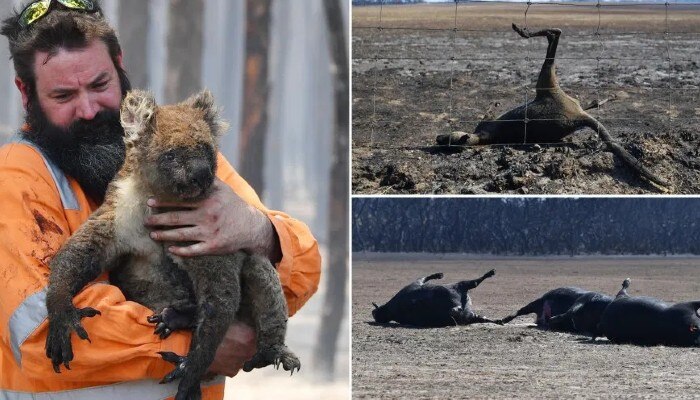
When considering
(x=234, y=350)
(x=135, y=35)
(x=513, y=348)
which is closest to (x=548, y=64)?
(x=513, y=348)

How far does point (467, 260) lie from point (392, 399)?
148 centimetres

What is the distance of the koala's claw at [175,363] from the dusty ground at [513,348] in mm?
3814

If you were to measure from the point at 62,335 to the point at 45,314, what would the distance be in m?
0.10

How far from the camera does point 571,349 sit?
24.7 ft

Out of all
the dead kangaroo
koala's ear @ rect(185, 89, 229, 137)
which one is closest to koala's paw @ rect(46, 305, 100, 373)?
koala's ear @ rect(185, 89, 229, 137)

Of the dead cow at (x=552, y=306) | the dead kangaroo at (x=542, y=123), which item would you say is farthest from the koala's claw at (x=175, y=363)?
the dead cow at (x=552, y=306)

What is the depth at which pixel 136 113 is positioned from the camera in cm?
308

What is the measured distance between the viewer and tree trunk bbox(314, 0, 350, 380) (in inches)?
249

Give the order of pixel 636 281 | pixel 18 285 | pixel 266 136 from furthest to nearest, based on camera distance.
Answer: pixel 636 281 → pixel 266 136 → pixel 18 285

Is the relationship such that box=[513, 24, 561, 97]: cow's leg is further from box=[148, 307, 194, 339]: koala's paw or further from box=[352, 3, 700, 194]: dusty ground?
box=[148, 307, 194, 339]: koala's paw

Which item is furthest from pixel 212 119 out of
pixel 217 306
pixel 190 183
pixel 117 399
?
pixel 117 399

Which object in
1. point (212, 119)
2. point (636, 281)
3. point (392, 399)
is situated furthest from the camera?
point (636, 281)

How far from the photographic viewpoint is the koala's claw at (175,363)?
2.98 m

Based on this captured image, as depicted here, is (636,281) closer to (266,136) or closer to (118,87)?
(266,136)
